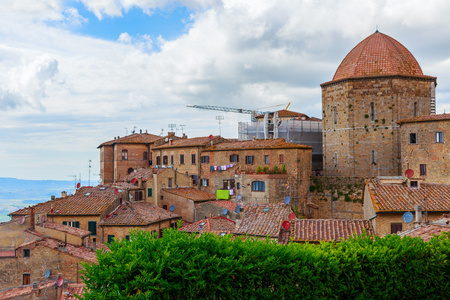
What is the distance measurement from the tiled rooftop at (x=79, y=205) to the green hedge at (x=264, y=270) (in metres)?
28.0

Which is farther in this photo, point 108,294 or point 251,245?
point 251,245

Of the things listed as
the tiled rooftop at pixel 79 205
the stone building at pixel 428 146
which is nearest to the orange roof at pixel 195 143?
the tiled rooftop at pixel 79 205

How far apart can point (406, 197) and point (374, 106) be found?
21.2m

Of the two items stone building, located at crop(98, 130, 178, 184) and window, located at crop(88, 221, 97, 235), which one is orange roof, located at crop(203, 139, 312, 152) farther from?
window, located at crop(88, 221, 97, 235)

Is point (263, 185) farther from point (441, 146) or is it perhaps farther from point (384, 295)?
point (384, 295)

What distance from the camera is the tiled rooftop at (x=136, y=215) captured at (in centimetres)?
3809

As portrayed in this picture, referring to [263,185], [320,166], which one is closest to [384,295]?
[263,185]

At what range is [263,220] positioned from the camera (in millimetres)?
29781

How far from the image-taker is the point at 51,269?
30.4 metres

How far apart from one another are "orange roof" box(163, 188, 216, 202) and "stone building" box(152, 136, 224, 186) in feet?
8.62

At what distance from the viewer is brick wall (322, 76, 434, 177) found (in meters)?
45.2

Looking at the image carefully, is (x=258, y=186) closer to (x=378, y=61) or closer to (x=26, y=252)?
(x=378, y=61)

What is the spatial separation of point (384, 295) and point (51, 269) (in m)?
24.7

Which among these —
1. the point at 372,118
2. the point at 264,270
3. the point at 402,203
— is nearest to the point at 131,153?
the point at 372,118
